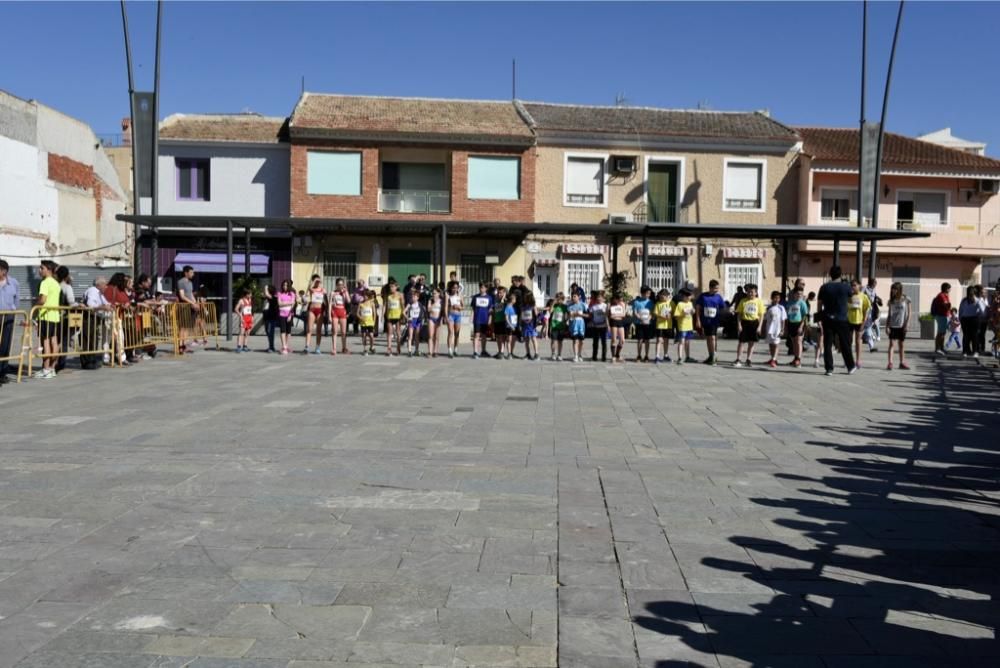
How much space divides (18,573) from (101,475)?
2332 mm

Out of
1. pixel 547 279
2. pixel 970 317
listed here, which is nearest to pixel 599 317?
pixel 970 317

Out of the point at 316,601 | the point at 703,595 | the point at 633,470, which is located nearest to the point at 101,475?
the point at 316,601

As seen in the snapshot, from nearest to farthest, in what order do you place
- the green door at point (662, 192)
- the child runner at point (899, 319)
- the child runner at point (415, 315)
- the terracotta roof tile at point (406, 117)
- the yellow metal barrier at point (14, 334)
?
the yellow metal barrier at point (14, 334) < the child runner at point (899, 319) < the child runner at point (415, 315) < the terracotta roof tile at point (406, 117) < the green door at point (662, 192)

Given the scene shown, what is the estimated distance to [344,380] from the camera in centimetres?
1365

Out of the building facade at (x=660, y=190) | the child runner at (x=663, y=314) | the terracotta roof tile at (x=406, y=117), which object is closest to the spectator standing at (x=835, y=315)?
the child runner at (x=663, y=314)

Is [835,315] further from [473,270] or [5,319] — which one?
[473,270]

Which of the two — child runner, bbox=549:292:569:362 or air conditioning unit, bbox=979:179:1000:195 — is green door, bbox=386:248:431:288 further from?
air conditioning unit, bbox=979:179:1000:195

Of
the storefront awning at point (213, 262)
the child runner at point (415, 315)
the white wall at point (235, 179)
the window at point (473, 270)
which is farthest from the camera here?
the white wall at point (235, 179)

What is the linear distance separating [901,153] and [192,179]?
87.4ft

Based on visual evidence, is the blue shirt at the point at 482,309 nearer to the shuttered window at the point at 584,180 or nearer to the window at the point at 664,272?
the shuttered window at the point at 584,180

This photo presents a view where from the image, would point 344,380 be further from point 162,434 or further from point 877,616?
point 877,616

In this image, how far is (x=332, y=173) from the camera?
31875 millimetres

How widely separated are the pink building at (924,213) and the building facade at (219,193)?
62.8 feet

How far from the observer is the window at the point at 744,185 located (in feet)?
110
